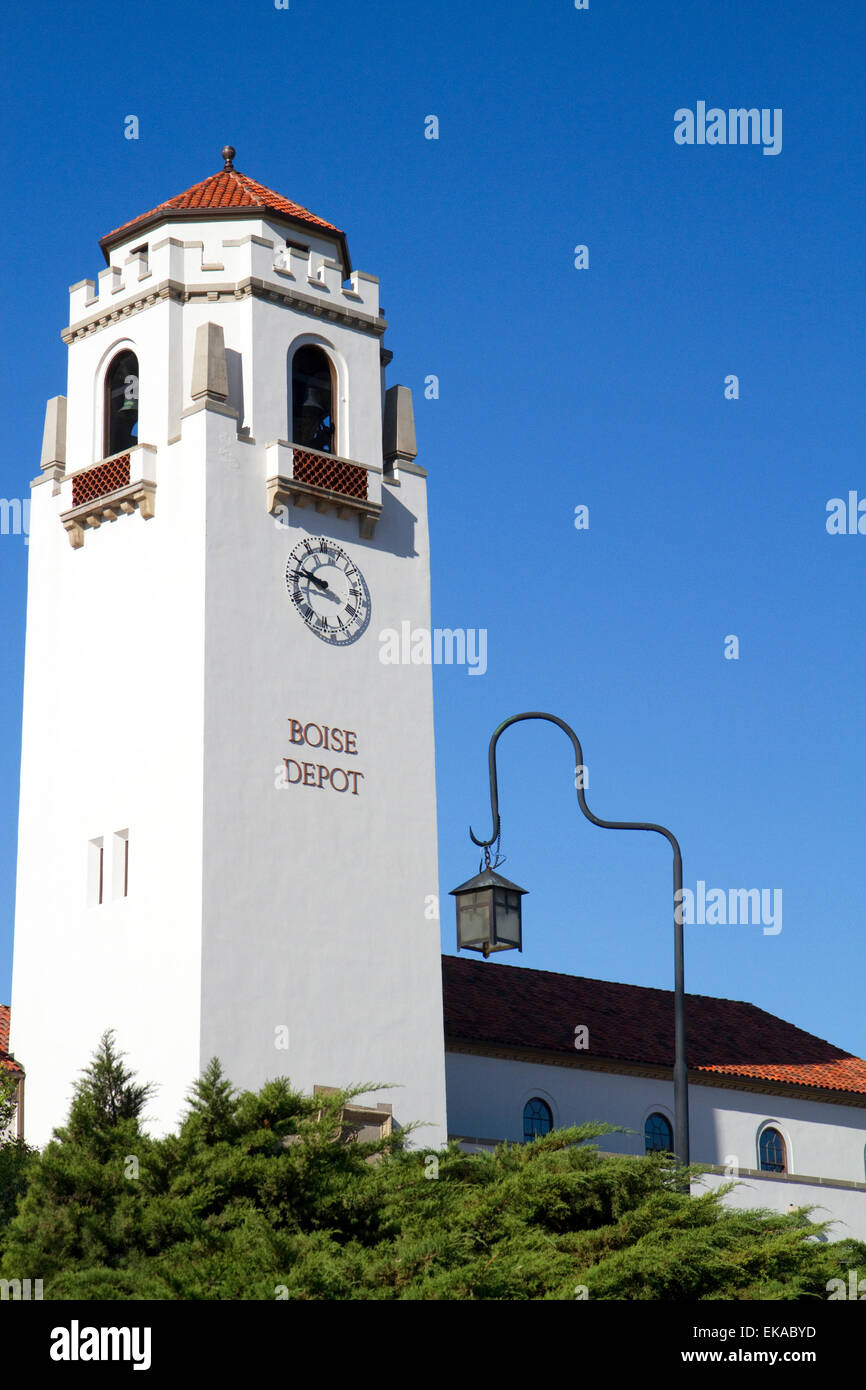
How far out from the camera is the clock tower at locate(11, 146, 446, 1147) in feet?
113

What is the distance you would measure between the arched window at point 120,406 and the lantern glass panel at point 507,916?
1583 cm

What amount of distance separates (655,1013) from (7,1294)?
91.0 feet

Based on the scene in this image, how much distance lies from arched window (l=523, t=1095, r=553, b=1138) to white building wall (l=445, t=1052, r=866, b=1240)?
147 millimetres

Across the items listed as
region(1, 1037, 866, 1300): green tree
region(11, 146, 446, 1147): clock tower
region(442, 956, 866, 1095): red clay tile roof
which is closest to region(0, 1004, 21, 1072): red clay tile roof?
region(11, 146, 446, 1147): clock tower

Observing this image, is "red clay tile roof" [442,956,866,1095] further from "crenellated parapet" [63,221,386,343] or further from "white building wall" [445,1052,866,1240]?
"crenellated parapet" [63,221,386,343]

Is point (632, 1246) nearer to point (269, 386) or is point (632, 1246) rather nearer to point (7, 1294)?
point (7, 1294)

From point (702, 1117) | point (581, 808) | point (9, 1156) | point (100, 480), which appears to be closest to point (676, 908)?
point (581, 808)

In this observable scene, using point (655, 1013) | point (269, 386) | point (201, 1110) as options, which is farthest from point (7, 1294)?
point (655, 1013)

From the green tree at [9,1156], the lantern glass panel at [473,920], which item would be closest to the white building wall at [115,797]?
the green tree at [9,1156]

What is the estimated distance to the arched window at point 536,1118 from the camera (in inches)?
1665

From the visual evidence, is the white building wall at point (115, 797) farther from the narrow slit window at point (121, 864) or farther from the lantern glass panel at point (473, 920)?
the lantern glass panel at point (473, 920)

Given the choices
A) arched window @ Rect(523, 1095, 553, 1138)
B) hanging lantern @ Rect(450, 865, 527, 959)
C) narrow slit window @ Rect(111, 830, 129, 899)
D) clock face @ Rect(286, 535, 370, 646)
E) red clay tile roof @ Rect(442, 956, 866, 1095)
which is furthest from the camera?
red clay tile roof @ Rect(442, 956, 866, 1095)

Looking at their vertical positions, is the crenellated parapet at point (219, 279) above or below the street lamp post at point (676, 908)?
above

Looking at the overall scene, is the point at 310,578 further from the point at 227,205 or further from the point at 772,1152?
the point at 772,1152
